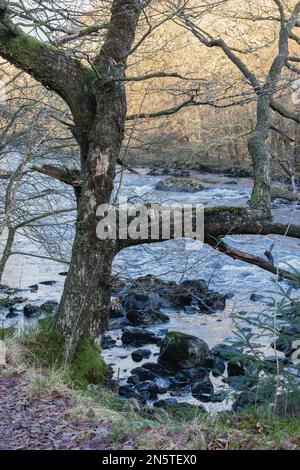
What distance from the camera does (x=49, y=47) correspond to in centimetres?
609

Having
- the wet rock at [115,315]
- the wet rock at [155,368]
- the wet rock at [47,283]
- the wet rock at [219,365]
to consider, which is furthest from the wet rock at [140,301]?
the wet rock at [219,365]

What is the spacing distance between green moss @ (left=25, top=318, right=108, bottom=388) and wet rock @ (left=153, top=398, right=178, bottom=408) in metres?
1.27

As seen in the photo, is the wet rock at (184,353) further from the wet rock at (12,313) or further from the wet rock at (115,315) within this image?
the wet rock at (12,313)

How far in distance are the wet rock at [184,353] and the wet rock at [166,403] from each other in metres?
1.22

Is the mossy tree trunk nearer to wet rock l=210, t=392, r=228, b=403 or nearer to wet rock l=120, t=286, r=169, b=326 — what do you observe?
wet rock l=210, t=392, r=228, b=403

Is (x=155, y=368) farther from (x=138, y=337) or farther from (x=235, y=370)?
(x=138, y=337)

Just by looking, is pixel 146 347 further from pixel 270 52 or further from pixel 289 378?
pixel 270 52

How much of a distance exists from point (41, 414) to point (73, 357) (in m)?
1.92

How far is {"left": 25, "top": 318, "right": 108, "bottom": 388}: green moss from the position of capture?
6.38 m

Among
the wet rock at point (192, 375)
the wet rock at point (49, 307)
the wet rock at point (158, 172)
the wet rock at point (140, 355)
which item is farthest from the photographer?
the wet rock at point (158, 172)

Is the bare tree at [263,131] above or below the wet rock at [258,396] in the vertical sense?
above

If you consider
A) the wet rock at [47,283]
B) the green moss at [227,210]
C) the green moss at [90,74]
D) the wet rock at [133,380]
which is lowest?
the wet rock at [133,380]

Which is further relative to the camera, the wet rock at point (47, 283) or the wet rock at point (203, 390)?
the wet rock at point (47, 283)

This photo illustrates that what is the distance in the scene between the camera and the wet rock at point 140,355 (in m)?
10.1
